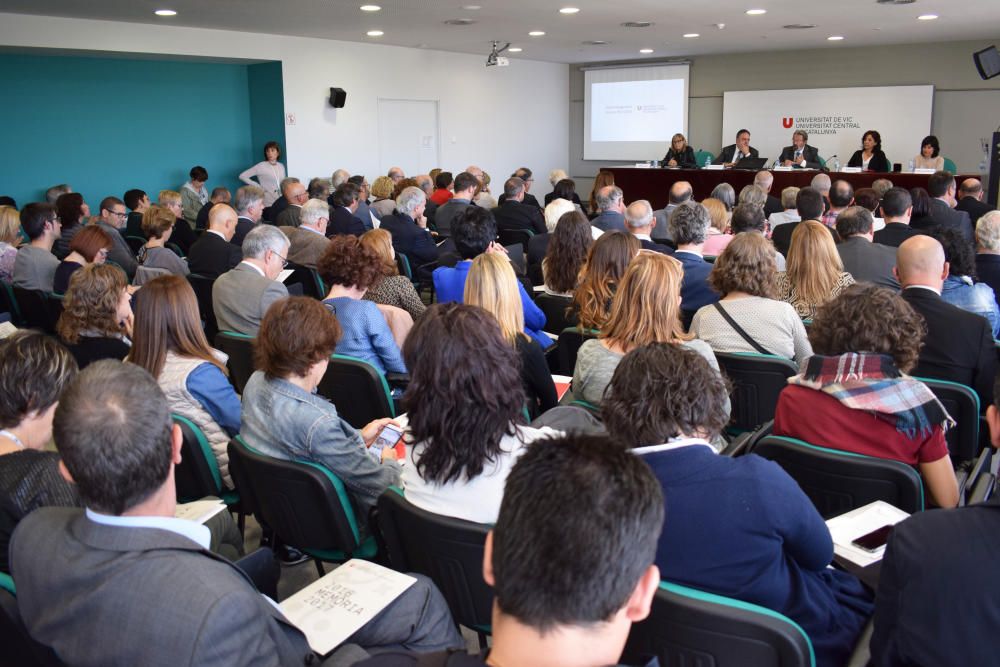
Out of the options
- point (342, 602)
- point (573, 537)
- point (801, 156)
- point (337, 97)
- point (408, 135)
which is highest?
point (337, 97)

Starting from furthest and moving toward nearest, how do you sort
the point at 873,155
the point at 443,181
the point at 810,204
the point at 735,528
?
the point at 873,155
the point at 443,181
the point at 810,204
the point at 735,528

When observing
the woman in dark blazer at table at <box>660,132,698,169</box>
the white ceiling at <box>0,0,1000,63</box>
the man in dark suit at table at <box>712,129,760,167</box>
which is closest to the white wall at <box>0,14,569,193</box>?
the white ceiling at <box>0,0,1000,63</box>

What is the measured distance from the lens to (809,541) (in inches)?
67.5

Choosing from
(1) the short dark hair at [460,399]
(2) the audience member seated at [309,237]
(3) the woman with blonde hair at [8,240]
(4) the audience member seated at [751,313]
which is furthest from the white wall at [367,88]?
(1) the short dark hair at [460,399]

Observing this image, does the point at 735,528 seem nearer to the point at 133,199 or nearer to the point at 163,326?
the point at 163,326

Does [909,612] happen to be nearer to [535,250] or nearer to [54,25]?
[535,250]

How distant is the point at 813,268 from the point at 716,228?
234cm

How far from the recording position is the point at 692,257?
4805mm

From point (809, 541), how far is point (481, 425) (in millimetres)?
827

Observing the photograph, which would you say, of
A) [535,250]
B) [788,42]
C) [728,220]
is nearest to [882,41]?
[788,42]

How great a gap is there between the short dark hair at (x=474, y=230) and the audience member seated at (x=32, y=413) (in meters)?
2.71

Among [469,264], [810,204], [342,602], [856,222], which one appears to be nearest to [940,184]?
[810,204]

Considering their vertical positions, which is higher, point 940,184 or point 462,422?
point 940,184

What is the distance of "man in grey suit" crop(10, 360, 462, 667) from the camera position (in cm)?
137
